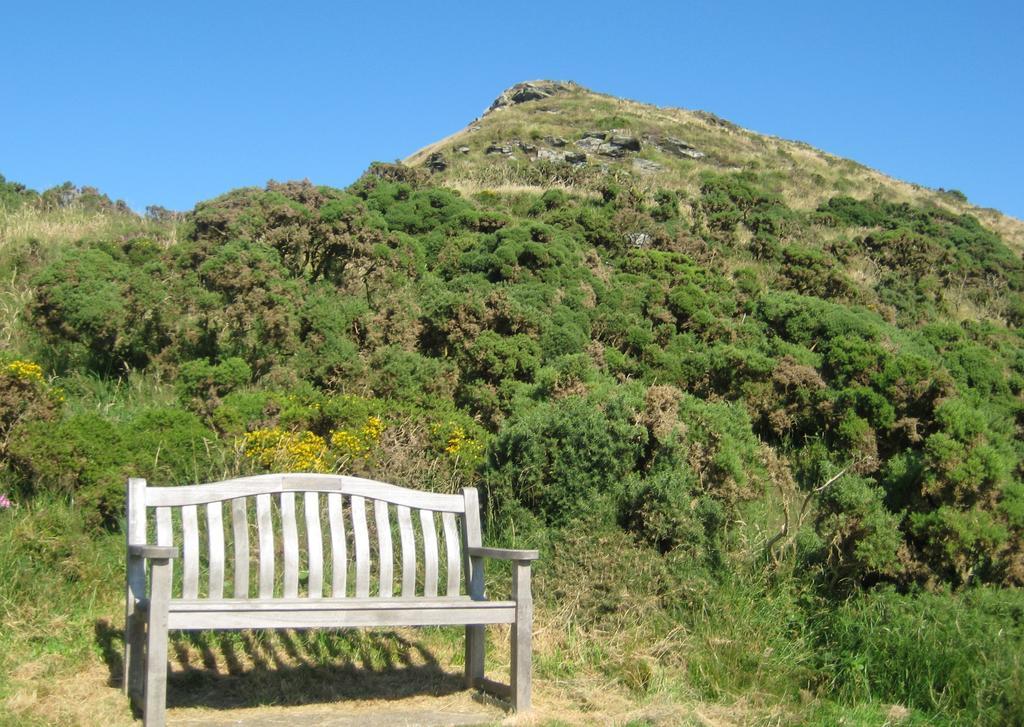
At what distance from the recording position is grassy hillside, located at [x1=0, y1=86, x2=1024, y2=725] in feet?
17.9

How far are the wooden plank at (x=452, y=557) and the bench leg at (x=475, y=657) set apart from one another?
0.89ft

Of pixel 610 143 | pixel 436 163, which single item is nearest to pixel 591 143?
pixel 610 143

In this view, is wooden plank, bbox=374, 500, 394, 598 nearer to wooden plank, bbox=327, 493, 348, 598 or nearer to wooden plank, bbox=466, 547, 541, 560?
wooden plank, bbox=327, 493, 348, 598

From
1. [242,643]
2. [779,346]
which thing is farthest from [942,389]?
[242,643]

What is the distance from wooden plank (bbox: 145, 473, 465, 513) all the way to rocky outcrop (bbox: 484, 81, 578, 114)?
149ft

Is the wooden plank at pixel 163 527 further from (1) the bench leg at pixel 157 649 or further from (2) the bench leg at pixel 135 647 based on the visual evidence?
(1) the bench leg at pixel 157 649

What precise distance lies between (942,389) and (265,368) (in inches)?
247

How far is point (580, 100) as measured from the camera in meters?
46.1

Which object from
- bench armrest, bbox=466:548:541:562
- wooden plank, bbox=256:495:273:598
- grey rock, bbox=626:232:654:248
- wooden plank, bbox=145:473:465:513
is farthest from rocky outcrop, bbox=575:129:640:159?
wooden plank, bbox=256:495:273:598

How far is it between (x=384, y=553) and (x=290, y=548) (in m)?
0.51

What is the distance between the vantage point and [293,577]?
5074 millimetres

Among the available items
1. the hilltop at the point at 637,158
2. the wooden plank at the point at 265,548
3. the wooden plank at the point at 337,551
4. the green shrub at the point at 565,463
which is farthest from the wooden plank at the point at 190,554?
the hilltop at the point at 637,158

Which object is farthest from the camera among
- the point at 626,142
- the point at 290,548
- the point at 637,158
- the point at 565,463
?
the point at 626,142

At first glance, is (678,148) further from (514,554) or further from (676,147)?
(514,554)
